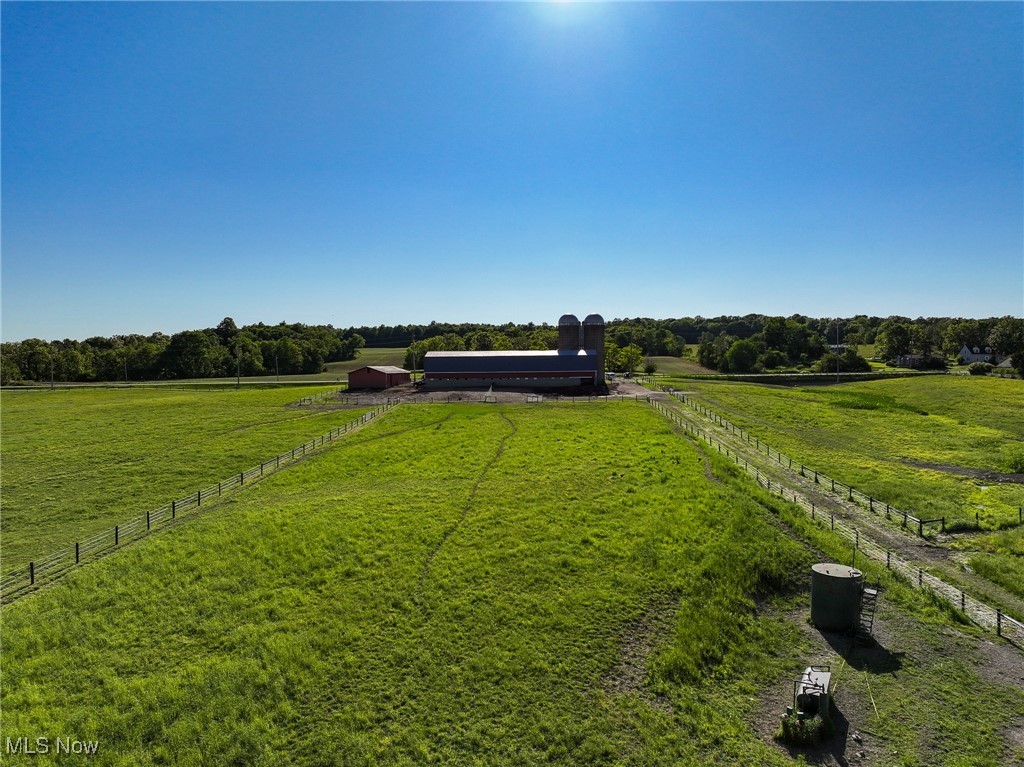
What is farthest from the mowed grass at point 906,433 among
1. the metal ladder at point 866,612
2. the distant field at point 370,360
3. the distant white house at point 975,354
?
the distant field at point 370,360

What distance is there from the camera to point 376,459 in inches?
1384

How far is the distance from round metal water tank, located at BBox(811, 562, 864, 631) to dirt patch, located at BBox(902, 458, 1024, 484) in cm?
2311

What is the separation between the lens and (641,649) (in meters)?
14.6

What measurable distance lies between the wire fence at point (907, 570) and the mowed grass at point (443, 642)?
95.4 inches

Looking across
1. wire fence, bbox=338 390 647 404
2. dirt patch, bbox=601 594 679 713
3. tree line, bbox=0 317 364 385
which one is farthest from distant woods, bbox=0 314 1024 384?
dirt patch, bbox=601 594 679 713

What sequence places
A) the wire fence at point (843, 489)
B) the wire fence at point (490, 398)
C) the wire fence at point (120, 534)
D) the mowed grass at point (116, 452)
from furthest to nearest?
the wire fence at point (490, 398)
the mowed grass at point (116, 452)
the wire fence at point (843, 489)
the wire fence at point (120, 534)

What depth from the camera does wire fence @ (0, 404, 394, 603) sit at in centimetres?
1831

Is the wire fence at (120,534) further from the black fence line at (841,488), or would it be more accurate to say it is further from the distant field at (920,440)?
the distant field at (920,440)

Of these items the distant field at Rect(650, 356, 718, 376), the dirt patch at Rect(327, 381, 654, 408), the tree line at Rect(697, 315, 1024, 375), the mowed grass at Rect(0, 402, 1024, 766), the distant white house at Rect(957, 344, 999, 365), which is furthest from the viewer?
the distant white house at Rect(957, 344, 999, 365)

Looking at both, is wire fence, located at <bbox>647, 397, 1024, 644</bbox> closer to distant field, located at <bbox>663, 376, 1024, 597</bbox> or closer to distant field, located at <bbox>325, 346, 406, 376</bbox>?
distant field, located at <bbox>663, 376, 1024, 597</bbox>

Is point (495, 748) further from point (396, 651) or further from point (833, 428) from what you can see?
point (833, 428)

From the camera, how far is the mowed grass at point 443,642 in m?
11.6

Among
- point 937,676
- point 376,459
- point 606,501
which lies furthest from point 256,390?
point 937,676

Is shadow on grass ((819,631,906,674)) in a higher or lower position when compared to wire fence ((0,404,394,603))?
lower
